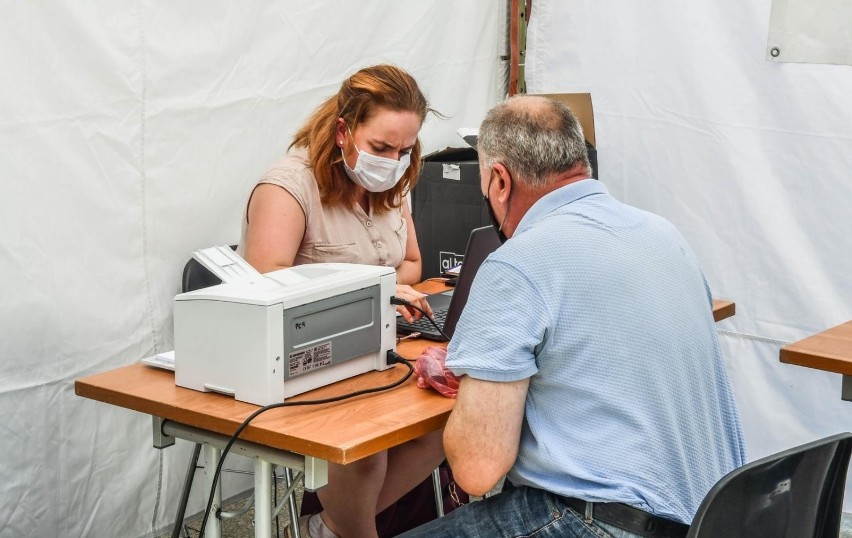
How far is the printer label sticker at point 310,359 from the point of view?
1.73m

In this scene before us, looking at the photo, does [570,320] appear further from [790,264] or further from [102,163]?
[790,264]

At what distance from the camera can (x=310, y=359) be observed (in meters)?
1.77

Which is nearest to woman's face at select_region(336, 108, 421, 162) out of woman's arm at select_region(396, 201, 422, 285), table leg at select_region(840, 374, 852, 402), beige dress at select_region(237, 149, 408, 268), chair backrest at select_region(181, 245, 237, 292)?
beige dress at select_region(237, 149, 408, 268)

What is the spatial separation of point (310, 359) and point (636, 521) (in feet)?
2.00

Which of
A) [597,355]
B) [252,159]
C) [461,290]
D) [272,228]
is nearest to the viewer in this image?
[597,355]

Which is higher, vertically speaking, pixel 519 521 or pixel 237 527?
pixel 519 521

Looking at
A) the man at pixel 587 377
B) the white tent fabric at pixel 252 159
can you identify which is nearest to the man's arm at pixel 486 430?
the man at pixel 587 377

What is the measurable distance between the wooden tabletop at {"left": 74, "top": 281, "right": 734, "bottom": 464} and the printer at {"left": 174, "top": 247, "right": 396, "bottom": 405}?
32 millimetres

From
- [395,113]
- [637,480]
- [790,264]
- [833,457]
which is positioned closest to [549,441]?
[637,480]

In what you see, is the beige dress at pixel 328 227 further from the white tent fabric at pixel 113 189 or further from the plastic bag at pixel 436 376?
the plastic bag at pixel 436 376

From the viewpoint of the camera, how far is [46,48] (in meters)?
2.37

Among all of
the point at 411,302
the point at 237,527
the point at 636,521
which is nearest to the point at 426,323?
the point at 411,302

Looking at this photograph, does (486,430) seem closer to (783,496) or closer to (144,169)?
(783,496)

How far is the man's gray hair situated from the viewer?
5.29 ft
